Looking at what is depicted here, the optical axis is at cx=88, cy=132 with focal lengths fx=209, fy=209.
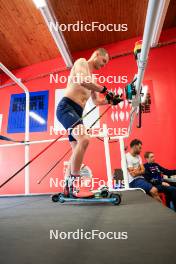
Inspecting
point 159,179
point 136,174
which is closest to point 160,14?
point 136,174

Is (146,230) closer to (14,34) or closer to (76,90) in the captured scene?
(76,90)

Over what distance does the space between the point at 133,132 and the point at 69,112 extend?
8.49 feet

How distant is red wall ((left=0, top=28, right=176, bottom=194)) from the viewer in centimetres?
404

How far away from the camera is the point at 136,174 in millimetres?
2832

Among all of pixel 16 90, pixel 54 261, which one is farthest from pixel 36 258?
pixel 16 90

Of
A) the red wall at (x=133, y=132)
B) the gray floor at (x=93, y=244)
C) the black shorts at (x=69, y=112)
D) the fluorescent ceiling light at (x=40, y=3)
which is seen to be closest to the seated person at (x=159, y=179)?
the red wall at (x=133, y=132)

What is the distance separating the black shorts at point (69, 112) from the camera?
5.80 ft

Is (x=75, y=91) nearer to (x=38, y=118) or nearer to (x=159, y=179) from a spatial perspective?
(x=159, y=179)

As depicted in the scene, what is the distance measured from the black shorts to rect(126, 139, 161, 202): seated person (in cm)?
135

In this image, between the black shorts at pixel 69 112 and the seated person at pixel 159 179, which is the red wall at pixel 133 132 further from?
the black shorts at pixel 69 112

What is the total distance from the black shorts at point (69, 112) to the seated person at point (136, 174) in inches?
53.1

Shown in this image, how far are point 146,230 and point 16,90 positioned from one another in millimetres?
5264

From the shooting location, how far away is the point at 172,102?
4.20 metres

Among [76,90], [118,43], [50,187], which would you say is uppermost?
[118,43]
